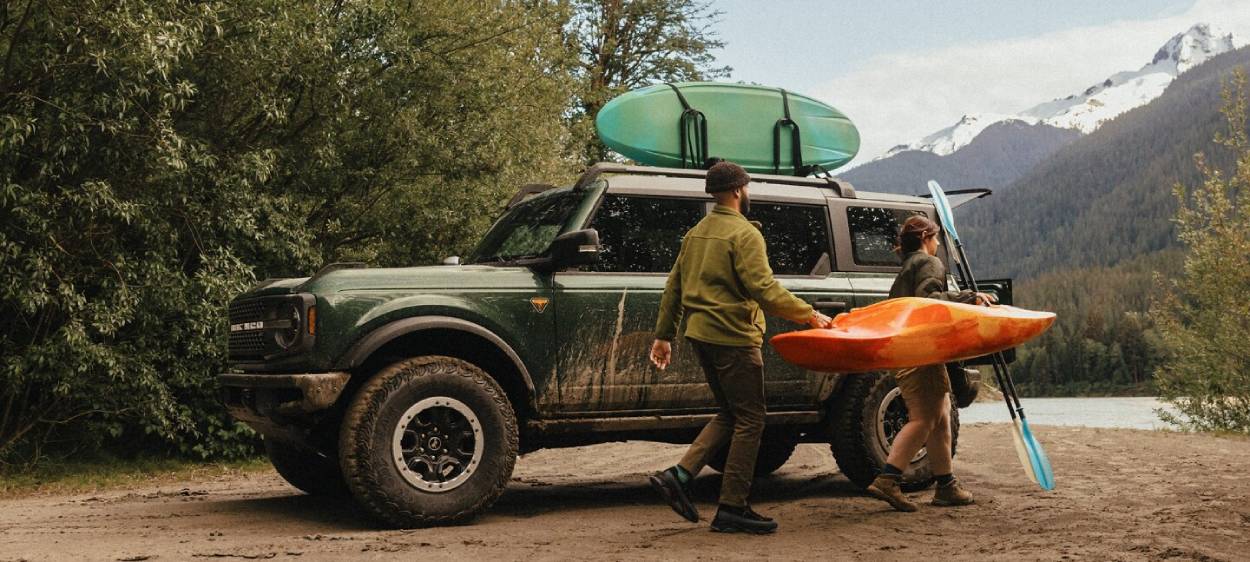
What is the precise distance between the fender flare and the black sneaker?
99cm

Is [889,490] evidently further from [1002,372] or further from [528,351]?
[528,351]

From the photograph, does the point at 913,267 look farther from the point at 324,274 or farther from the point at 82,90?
the point at 82,90

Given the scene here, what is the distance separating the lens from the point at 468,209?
1425cm

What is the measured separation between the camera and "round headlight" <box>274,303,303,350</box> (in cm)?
633

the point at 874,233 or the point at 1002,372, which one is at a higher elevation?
the point at 874,233

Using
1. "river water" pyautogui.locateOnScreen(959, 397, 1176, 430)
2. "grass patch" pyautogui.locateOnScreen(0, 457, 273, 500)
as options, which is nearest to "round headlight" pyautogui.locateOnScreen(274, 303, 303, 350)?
"grass patch" pyautogui.locateOnScreen(0, 457, 273, 500)

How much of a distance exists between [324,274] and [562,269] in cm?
137

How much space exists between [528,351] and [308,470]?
2.31 meters

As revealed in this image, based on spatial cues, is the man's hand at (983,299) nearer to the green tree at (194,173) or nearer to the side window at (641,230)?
the side window at (641,230)

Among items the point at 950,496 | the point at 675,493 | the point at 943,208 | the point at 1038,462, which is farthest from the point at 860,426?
the point at 675,493

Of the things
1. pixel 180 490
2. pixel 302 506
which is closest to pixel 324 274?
pixel 302 506

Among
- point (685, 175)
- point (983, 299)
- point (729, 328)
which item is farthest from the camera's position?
point (685, 175)

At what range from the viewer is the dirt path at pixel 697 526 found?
5.63 meters

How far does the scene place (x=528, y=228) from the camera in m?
7.54
